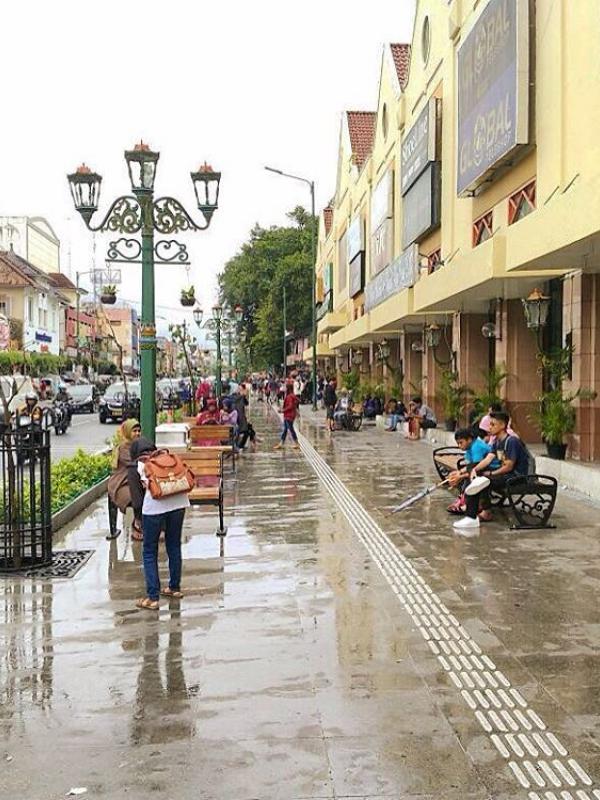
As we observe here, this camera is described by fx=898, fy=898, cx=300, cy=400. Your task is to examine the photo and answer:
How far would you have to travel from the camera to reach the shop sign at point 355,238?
38.1 metres

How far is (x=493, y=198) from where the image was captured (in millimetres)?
18203

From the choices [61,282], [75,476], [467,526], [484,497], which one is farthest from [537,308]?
[61,282]

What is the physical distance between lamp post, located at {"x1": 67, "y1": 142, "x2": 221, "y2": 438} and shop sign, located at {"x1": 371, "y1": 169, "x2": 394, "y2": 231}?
19325 mm

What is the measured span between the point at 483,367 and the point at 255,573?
554 inches

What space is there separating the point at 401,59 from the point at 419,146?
9.40 metres

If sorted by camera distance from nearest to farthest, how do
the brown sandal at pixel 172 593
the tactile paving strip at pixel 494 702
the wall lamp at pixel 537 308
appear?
the tactile paving strip at pixel 494 702, the brown sandal at pixel 172 593, the wall lamp at pixel 537 308

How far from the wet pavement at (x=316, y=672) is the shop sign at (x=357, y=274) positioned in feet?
93.1

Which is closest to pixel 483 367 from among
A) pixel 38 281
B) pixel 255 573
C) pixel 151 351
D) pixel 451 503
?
pixel 451 503

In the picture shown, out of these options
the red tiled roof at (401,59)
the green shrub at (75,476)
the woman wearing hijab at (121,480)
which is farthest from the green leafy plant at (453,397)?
the red tiled roof at (401,59)

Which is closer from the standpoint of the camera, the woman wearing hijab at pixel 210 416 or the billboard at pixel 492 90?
the billboard at pixel 492 90

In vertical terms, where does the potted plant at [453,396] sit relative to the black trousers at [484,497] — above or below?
above

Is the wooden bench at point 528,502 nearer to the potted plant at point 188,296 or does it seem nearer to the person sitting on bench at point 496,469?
the person sitting on bench at point 496,469

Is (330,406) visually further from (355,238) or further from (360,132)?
(360,132)

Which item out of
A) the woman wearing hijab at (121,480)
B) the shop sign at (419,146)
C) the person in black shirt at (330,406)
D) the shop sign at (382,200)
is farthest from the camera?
the shop sign at (382,200)
